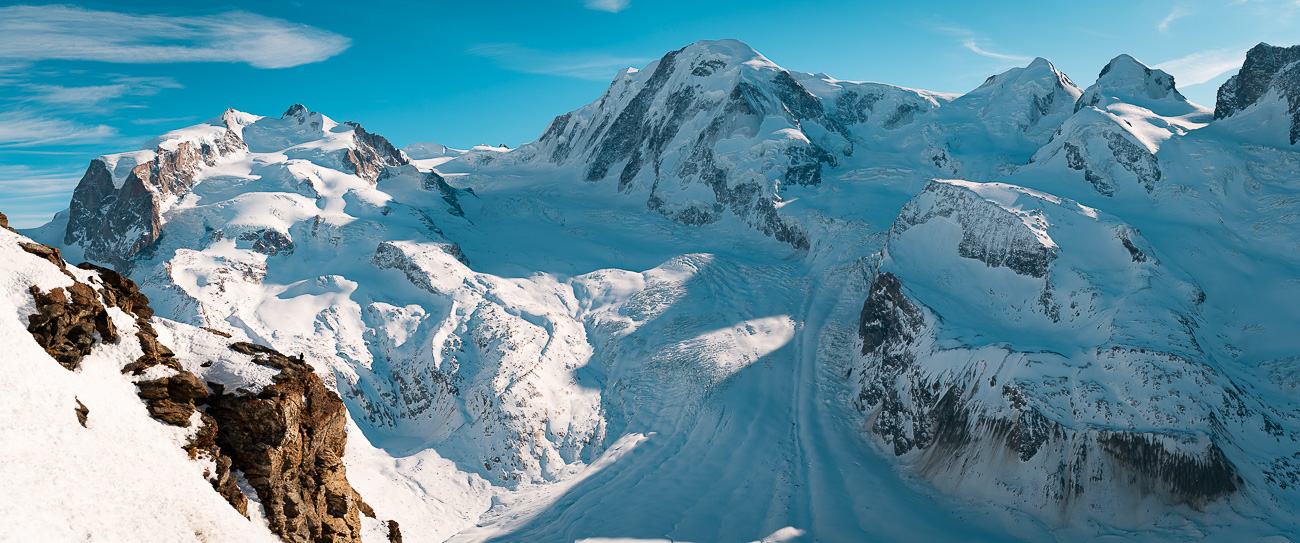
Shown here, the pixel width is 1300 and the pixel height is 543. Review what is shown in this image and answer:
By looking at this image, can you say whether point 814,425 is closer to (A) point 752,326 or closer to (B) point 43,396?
(A) point 752,326

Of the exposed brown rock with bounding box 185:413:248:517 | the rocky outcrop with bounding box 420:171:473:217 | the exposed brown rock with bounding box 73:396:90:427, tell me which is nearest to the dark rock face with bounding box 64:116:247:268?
the rocky outcrop with bounding box 420:171:473:217

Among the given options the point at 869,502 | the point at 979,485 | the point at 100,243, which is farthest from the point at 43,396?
the point at 100,243

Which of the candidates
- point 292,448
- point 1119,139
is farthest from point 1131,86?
point 292,448

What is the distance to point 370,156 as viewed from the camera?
5103 inches

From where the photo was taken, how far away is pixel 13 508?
1630 cm

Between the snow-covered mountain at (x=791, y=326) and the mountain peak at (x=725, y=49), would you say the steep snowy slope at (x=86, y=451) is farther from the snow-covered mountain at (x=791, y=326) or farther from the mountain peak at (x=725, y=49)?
the mountain peak at (x=725, y=49)

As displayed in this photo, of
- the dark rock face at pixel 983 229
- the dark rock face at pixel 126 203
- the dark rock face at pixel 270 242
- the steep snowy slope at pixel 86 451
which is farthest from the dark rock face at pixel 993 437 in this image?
the dark rock face at pixel 126 203

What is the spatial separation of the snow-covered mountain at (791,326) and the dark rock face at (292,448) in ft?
3.49

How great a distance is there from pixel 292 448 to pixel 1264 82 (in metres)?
113

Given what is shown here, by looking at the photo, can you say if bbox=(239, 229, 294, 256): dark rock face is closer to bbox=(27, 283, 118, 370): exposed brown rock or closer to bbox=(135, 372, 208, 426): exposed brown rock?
bbox=(27, 283, 118, 370): exposed brown rock

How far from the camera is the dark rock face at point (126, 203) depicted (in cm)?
8901

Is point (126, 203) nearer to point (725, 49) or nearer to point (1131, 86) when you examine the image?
point (725, 49)

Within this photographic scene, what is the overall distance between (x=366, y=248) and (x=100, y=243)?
135 ft

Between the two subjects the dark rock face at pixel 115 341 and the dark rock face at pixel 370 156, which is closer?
the dark rock face at pixel 115 341
